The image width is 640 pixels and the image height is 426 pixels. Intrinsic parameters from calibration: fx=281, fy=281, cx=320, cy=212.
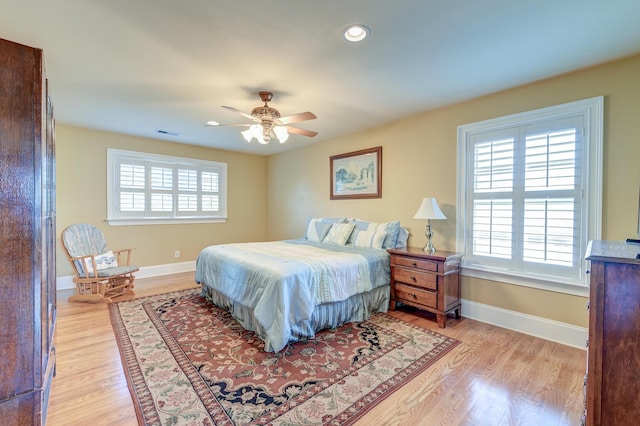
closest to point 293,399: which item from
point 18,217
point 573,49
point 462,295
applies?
point 18,217

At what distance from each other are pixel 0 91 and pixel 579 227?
145 inches

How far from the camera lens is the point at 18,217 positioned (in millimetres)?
984

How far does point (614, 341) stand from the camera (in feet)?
3.82

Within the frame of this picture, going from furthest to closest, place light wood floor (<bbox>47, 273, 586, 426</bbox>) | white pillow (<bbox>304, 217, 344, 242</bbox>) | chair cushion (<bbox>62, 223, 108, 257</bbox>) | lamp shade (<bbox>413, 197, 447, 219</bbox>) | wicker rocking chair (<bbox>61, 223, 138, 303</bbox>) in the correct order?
white pillow (<bbox>304, 217, 344, 242</bbox>), chair cushion (<bbox>62, 223, 108, 257</bbox>), wicker rocking chair (<bbox>61, 223, 138, 303</bbox>), lamp shade (<bbox>413, 197, 447, 219</bbox>), light wood floor (<bbox>47, 273, 586, 426</bbox>)

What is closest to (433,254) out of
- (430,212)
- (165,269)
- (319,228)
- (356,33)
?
(430,212)

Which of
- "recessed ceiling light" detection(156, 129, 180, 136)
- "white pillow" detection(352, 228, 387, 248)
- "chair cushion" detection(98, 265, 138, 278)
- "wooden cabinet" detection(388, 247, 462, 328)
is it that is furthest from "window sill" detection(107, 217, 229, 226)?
"wooden cabinet" detection(388, 247, 462, 328)

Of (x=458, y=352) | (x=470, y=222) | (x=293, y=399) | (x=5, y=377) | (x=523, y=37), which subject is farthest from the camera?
(x=470, y=222)

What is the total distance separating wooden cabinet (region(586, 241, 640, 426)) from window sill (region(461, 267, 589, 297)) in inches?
62.8

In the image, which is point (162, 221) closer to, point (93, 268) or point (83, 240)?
point (83, 240)

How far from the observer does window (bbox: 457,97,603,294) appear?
2396 mm

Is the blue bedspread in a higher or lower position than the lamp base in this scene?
lower

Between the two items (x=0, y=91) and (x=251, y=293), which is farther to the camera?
(x=251, y=293)

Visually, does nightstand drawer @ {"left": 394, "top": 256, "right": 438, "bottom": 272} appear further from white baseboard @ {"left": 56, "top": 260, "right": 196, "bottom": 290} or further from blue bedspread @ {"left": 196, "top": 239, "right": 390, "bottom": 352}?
white baseboard @ {"left": 56, "top": 260, "right": 196, "bottom": 290}

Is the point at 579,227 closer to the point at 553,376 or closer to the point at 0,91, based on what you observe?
the point at 553,376
